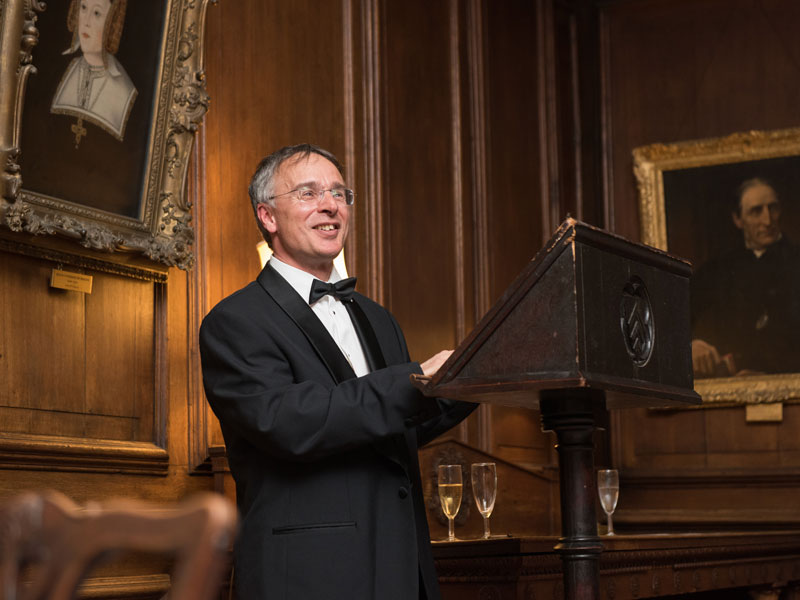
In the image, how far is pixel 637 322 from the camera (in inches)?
93.2

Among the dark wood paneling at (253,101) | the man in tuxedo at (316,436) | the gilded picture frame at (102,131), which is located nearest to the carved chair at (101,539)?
the man in tuxedo at (316,436)

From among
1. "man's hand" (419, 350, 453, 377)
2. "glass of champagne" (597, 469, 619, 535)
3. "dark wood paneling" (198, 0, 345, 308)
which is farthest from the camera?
"glass of champagne" (597, 469, 619, 535)

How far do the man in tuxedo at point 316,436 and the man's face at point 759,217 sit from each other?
17.0 ft

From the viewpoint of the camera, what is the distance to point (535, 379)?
212cm

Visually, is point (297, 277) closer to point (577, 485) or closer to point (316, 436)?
point (316, 436)

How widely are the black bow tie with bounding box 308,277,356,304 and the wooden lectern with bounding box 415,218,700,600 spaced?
58 cm

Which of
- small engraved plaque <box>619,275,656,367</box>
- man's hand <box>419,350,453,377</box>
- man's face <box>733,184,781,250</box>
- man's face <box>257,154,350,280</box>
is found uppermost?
man's face <box>733,184,781,250</box>

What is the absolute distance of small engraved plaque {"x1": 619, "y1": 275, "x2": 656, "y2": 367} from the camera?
2.31 m

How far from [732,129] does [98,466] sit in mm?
5170

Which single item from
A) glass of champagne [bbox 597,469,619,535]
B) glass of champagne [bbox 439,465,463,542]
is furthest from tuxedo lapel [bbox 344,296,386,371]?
glass of champagne [bbox 597,469,619,535]

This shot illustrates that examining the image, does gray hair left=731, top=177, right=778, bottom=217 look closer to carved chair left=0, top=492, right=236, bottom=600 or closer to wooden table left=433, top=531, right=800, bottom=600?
wooden table left=433, top=531, right=800, bottom=600

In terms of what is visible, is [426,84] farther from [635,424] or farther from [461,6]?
[635,424]

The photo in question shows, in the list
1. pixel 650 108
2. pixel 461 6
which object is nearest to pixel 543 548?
pixel 461 6

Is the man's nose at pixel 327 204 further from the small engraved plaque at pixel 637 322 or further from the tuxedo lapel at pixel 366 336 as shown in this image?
the small engraved plaque at pixel 637 322
